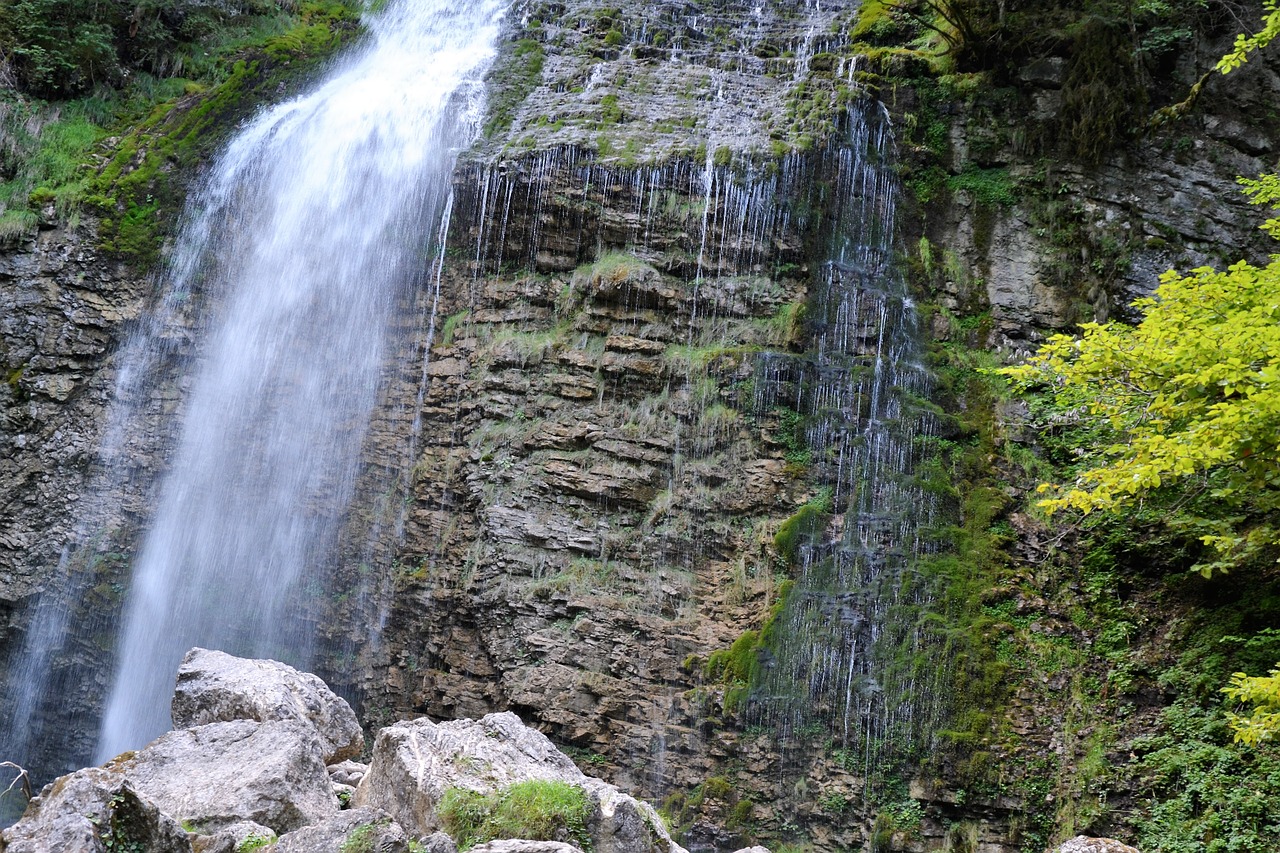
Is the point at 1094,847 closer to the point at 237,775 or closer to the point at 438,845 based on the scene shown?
the point at 438,845

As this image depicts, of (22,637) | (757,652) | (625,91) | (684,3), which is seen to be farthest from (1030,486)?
(22,637)

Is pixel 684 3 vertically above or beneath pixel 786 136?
above

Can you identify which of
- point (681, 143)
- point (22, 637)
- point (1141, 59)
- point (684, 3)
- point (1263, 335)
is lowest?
point (22, 637)

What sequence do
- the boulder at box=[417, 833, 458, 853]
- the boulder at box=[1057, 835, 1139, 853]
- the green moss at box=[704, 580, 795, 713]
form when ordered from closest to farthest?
the boulder at box=[417, 833, 458, 853] < the boulder at box=[1057, 835, 1139, 853] < the green moss at box=[704, 580, 795, 713]

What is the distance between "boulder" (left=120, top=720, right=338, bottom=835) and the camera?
18.3 feet

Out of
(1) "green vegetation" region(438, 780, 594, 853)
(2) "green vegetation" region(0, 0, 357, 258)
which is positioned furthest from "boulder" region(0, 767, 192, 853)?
(2) "green vegetation" region(0, 0, 357, 258)

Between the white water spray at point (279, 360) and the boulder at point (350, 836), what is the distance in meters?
6.39

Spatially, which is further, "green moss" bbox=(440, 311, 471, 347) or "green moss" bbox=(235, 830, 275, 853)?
"green moss" bbox=(440, 311, 471, 347)

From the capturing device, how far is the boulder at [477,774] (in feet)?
18.4

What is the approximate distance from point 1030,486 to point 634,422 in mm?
4189

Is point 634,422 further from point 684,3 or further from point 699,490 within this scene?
point 684,3

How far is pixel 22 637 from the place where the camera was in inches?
460

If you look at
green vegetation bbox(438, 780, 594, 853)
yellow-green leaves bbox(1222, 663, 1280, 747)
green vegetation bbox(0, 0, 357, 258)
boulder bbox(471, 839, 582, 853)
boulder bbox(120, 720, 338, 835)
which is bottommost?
boulder bbox(120, 720, 338, 835)

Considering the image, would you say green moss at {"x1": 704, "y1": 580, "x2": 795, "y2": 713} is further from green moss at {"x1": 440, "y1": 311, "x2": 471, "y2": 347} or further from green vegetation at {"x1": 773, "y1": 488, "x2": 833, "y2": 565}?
green moss at {"x1": 440, "y1": 311, "x2": 471, "y2": 347}
